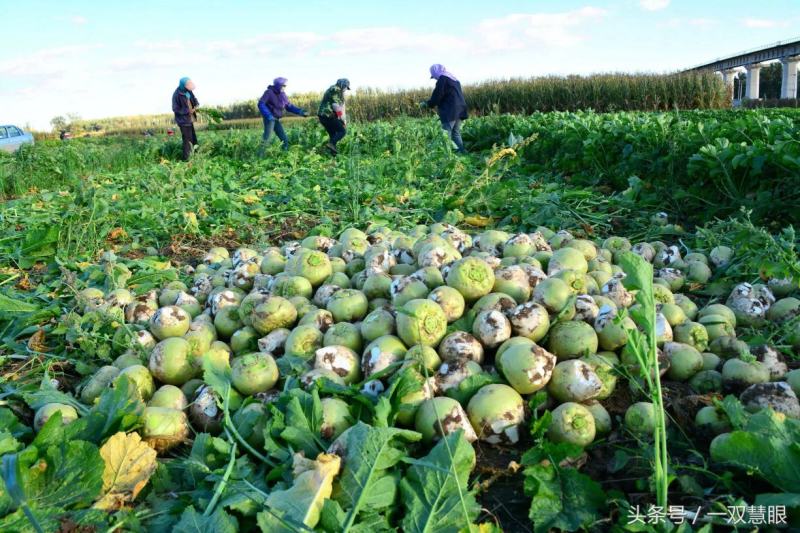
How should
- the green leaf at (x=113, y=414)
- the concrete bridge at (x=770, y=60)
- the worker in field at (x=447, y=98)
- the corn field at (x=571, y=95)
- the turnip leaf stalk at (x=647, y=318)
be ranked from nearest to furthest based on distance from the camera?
the turnip leaf stalk at (x=647, y=318) → the green leaf at (x=113, y=414) → the worker in field at (x=447, y=98) → the corn field at (x=571, y=95) → the concrete bridge at (x=770, y=60)

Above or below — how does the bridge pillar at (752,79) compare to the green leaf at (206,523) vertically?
above

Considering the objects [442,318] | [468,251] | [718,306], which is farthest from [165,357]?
[718,306]

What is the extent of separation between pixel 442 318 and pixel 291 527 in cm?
128

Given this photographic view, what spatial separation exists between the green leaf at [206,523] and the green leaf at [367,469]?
37cm

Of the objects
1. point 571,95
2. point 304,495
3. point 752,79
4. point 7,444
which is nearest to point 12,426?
point 7,444

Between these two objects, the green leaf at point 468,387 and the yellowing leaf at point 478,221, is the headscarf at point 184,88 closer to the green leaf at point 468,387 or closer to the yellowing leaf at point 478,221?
the yellowing leaf at point 478,221

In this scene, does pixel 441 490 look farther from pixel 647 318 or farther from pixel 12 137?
pixel 12 137

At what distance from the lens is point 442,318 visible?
278 centimetres

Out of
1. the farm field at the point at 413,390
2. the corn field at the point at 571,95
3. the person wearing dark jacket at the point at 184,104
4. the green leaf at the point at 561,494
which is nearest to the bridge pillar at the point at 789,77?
the corn field at the point at 571,95

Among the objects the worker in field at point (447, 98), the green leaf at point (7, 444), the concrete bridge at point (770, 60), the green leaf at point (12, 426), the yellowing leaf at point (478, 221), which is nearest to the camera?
the green leaf at point (7, 444)

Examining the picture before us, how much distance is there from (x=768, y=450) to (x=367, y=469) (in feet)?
4.49

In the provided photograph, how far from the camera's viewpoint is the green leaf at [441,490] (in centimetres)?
190

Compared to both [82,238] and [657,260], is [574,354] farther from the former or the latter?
[82,238]

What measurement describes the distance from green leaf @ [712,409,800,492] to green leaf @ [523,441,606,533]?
466 millimetres
